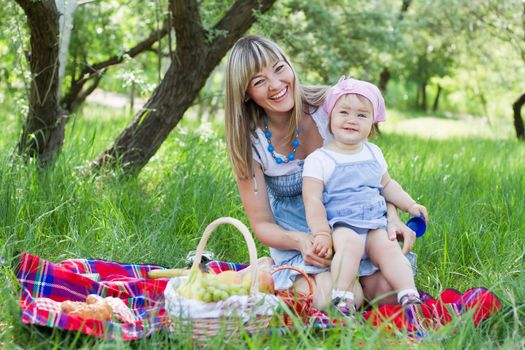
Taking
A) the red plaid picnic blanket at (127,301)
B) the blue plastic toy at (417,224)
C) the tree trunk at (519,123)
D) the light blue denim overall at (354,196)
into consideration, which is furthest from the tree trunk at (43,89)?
the tree trunk at (519,123)

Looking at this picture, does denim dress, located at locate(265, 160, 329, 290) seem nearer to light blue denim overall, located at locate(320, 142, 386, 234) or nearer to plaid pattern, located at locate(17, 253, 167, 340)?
light blue denim overall, located at locate(320, 142, 386, 234)

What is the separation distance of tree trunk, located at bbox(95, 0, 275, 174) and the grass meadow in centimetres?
20

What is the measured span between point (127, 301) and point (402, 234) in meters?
1.19

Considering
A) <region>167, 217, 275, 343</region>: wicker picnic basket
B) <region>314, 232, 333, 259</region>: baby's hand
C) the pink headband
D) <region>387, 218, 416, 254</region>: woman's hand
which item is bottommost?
<region>167, 217, 275, 343</region>: wicker picnic basket

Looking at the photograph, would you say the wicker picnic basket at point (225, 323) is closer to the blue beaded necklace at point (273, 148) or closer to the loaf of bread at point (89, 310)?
the loaf of bread at point (89, 310)

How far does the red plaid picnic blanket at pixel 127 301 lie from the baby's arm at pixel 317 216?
0.29 metres

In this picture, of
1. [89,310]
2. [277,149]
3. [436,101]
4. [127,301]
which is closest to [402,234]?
[277,149]

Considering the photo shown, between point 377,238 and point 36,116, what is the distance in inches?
99.6

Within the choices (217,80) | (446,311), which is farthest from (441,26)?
(446,311)

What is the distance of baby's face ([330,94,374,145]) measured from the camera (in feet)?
9.93

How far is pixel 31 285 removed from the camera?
9.45 feet

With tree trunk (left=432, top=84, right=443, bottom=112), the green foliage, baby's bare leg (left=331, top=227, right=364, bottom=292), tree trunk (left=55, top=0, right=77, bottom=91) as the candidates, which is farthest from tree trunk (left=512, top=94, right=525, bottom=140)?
tree trunk (left=432, top=84, right=443, bottom=112)

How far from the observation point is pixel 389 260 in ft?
9.55

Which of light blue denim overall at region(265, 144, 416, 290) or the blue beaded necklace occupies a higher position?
the blue beaded necklace
